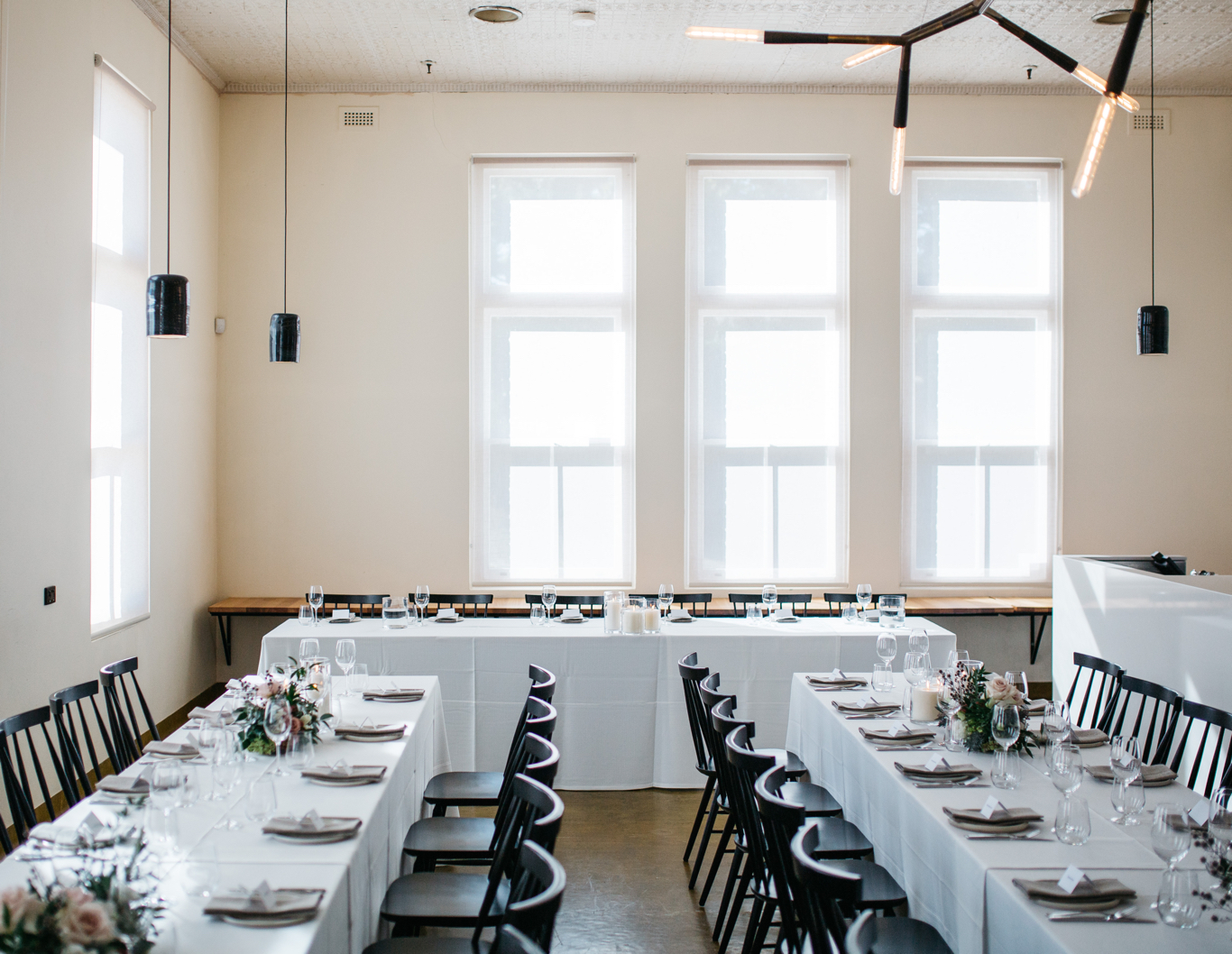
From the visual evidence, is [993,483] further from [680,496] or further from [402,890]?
[402,890]

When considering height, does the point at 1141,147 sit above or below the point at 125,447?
above

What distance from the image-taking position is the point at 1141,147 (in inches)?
281

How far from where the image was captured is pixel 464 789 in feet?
12.4

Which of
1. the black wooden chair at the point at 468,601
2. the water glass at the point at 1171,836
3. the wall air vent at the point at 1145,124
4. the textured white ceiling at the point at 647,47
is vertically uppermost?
the textured white ceiling at the point at 647,47

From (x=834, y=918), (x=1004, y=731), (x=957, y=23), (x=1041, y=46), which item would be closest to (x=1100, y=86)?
(x=1041, y=46)

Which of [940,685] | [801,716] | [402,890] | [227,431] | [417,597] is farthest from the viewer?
Result: [227,431]

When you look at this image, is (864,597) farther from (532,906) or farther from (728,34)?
(532,906)

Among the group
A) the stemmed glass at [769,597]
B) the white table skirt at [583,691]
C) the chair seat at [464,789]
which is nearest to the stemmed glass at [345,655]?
the chair seat at [464,789]

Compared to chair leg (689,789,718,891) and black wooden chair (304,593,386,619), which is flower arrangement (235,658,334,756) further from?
black wooden chair (304,593,386,619)

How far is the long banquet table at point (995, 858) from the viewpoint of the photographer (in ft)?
6.55

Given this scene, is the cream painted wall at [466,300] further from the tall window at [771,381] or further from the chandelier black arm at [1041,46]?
the chandelier black arm at [1041,46]

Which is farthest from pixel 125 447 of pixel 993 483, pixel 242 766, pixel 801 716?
pixel 993 483

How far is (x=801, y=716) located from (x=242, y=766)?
2.45 m

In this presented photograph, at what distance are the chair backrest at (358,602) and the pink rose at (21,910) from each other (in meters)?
4.05
